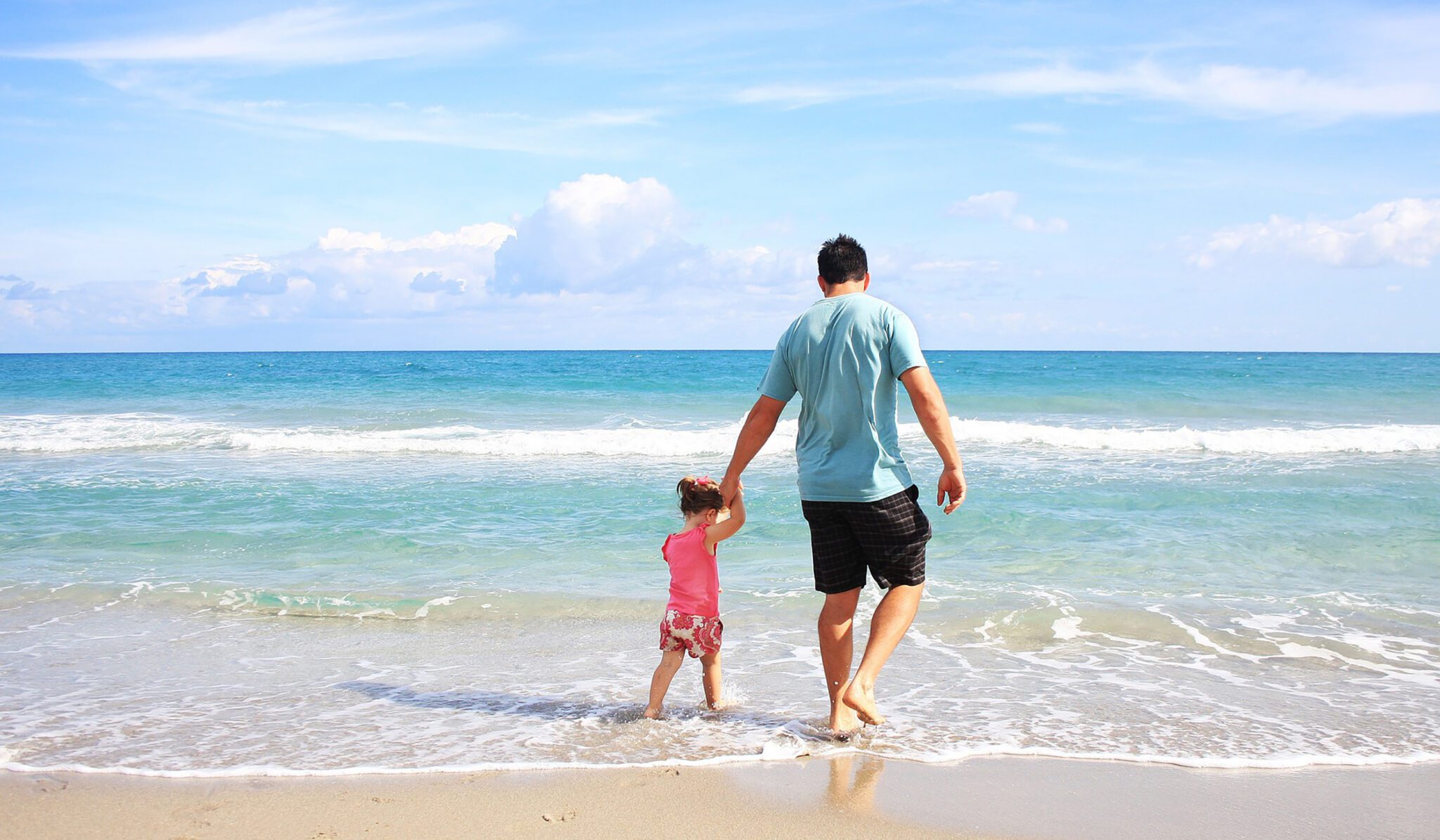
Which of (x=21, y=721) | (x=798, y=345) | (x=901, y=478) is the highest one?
(x=798, y=345)

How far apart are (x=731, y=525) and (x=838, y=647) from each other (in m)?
0.66

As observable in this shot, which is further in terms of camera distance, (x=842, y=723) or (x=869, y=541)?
(x=842, y=723)

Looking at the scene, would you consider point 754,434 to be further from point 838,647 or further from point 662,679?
point 662,679

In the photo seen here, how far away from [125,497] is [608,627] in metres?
6.86

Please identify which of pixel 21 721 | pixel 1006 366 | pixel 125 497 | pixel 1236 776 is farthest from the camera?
pixel 1006 366

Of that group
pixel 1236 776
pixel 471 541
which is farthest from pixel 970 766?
pixel 471 541

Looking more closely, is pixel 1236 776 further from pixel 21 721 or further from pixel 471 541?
pixel 471 541

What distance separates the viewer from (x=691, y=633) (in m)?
4.08

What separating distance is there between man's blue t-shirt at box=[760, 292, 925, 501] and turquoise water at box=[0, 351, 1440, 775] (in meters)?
1.09

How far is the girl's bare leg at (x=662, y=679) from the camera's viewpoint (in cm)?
412

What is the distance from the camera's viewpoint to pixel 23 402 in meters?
27.7

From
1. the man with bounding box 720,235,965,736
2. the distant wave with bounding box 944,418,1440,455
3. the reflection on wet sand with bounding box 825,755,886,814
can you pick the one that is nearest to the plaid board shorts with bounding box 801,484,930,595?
the man with bounding box 720,235,965,736

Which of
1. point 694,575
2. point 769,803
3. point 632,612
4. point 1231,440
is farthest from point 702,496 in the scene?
point 1231,440

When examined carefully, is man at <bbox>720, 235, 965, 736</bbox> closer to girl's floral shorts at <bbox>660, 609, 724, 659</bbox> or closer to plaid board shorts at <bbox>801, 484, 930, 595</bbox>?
plaid board shorts at <bbox>801, 484, 930, 595</bbox>
